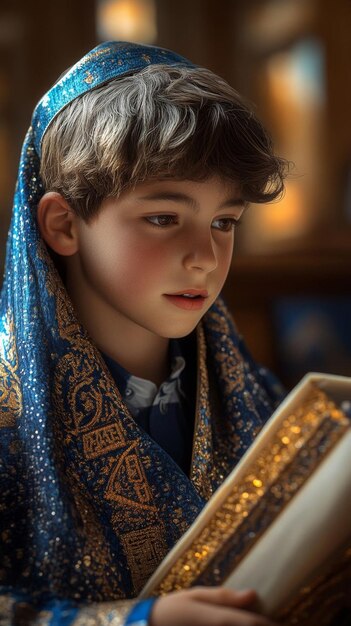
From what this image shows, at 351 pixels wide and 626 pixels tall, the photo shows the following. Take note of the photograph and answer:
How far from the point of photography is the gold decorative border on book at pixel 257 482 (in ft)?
2.05

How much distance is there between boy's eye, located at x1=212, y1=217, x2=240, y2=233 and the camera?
0.89 meters

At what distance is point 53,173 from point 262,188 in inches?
9.6

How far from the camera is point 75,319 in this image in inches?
34.9

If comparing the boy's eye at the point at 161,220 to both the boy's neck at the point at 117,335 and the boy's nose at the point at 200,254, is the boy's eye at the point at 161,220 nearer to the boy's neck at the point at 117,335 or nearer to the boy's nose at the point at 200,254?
the boy's nose at the point at 200,254

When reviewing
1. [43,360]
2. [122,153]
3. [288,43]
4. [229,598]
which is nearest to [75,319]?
[43,360]

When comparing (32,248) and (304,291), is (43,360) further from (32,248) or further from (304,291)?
(304,291)

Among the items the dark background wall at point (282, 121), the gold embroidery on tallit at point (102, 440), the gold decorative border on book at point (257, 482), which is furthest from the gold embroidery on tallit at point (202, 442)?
the dark background wall at point (282, 121)

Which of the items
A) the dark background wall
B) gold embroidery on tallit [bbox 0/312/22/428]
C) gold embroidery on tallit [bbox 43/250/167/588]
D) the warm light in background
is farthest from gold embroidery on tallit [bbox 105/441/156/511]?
the warm light in background

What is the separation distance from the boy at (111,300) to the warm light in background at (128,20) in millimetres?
1684

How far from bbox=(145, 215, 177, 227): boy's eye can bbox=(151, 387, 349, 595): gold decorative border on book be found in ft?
0.94

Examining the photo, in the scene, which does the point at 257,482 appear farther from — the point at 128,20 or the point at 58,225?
the point at 128,20

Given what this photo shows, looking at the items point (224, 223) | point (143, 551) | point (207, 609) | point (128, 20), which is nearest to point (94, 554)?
point (143, 551)

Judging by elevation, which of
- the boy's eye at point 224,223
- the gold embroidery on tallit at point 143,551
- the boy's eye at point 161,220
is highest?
the boy's eye at point 161,220

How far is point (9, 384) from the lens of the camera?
33.8 inches
